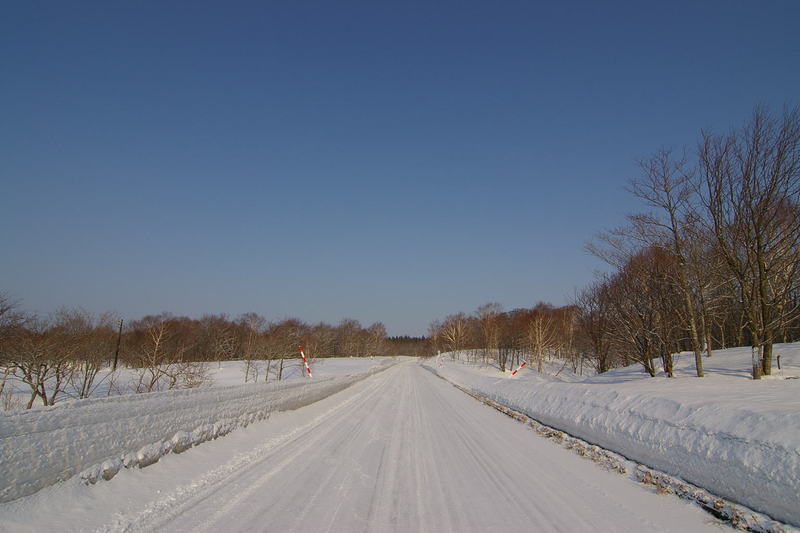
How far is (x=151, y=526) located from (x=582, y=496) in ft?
16.0

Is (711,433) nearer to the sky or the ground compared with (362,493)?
nearer to the sky

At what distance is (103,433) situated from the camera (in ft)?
15.7

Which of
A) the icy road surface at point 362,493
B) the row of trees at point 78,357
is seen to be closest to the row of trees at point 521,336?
the row of trees at point 78,357

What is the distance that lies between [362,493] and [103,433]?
3158 mm

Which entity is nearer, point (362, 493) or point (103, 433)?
point (103, 433)

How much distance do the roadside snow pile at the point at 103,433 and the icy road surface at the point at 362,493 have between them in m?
0.18

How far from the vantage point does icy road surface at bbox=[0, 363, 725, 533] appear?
4.06 meters

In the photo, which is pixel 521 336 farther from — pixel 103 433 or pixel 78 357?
pixel 103 433

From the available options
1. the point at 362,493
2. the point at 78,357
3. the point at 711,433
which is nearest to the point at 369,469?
the point at 362,493

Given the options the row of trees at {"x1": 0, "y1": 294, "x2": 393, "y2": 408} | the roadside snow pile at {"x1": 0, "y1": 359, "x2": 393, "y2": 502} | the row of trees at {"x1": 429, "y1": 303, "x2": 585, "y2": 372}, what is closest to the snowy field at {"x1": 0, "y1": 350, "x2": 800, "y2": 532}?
the roadside snow pile at {"x1": 0, "y1": 359, "x2": 393, "y2": 502}

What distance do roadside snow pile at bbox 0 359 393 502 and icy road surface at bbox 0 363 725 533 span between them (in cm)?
18

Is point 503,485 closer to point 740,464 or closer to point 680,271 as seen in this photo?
point 740,464

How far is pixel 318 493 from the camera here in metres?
5.03

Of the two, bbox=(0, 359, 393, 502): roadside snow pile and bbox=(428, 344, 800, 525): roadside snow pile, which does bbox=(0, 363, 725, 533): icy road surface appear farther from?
bbox=(428, 344, 800, 525): roadside snow pile
